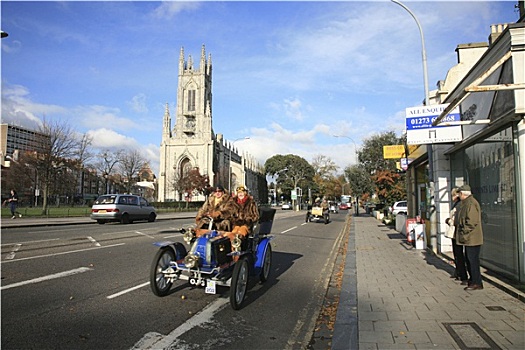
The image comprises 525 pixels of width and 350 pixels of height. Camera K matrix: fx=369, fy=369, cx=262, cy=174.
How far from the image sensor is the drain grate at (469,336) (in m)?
4.12

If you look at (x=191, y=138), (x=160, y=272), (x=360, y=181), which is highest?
(x=191, y=138)

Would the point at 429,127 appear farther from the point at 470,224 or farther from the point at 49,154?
the point at 49,154

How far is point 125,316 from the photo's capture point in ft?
16.5

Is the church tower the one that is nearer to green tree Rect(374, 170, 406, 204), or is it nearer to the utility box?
green tree Rect(374, 170, 406, 204)

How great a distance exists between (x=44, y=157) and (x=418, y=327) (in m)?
34.8

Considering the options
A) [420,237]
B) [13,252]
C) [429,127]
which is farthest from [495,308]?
[13,252]

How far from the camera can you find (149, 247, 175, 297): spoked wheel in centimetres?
579

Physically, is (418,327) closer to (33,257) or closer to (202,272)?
(202,272)

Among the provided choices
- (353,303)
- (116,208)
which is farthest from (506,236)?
(116,208)

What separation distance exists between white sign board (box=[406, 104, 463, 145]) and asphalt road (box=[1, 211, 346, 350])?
4.36m

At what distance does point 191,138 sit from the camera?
90.6 meters

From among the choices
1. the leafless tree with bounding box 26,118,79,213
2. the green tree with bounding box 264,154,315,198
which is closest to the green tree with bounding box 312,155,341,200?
the green tree with bounding box 264,154,315,198

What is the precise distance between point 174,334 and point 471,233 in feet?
17.1

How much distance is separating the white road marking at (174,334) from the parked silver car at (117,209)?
697 inches
